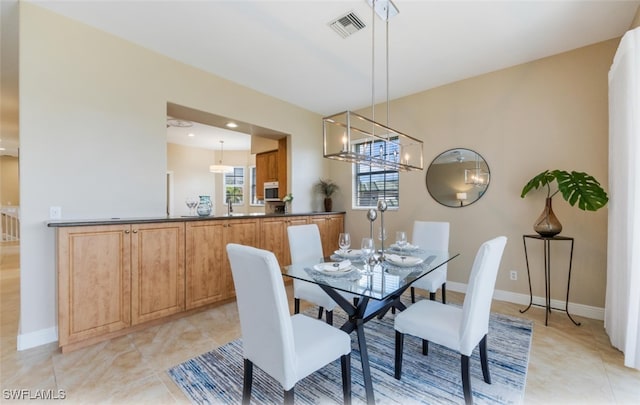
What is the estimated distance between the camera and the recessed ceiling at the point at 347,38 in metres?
2.32

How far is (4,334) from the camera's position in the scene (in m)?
2.45

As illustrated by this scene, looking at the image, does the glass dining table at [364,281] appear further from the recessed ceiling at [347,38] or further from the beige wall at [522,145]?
the recessed ceiling at [347,38]

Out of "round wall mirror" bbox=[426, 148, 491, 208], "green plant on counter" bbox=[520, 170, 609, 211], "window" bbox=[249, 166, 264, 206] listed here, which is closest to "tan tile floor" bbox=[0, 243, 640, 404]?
"green plant on counter" bbox=[520, 170, 609, 211]

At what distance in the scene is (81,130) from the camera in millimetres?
2521

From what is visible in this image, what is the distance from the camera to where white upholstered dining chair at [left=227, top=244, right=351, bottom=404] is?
124 centimetres

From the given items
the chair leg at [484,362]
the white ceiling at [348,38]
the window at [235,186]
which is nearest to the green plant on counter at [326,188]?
the white ceiling at [348,38]

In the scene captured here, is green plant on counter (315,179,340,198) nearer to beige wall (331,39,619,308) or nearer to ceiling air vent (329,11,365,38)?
beige wall (331,39,619,308)

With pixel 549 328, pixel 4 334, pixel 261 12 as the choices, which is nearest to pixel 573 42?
pixel 549 328

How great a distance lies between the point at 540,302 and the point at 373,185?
8.81 ft

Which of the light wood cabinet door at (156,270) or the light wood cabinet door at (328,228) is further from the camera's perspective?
the light wood cabinet door at (328,228)

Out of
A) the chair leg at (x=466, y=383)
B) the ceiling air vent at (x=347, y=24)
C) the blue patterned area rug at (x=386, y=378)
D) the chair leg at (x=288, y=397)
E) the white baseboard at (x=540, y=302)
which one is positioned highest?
the ceiling air vent at (x=347, y=24)

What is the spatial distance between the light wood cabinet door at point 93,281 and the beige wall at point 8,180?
9525mm

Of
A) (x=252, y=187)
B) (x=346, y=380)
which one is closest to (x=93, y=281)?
(x=346, y=380)

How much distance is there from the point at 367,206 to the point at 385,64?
2.32 metres
